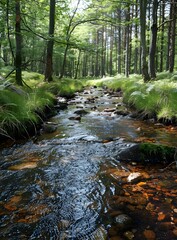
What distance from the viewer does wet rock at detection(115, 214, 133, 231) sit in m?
2.73

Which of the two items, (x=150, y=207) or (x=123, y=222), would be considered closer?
(x=123, y=222)

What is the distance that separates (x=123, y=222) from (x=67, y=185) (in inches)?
50.6

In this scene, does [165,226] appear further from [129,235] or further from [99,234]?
[99,234]

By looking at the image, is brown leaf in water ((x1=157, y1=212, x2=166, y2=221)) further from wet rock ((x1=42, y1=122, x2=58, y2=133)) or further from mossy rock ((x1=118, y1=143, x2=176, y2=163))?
wet rock ((x1=42, y1=122, x2=58, y2=133))

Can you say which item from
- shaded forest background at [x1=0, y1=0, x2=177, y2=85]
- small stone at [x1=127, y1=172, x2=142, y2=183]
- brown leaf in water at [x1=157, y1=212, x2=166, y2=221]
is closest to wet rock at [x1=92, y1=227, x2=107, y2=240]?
brown leaf in water at [x1=157, y1=212, x2=166, y2=221]

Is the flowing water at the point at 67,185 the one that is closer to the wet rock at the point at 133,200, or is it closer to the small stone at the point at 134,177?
the wet rock at the point at 133,200

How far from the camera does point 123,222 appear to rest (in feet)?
9.18

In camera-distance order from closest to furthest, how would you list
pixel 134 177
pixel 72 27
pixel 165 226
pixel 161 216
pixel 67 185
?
pixel 165 226 < pixel 161 216 < pixel 67 185 < pixel 134 177 < pixel 72 27

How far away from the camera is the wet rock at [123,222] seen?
273cm

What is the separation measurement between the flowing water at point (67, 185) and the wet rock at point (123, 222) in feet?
0.14

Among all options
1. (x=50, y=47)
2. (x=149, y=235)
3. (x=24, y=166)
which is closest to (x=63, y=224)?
(x=149, y=235)

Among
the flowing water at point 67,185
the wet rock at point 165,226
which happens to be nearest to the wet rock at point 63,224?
the flowing water at point 67,185

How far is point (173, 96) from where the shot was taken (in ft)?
26.3

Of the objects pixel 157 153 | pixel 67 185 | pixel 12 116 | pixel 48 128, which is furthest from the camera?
pixel 48 128
